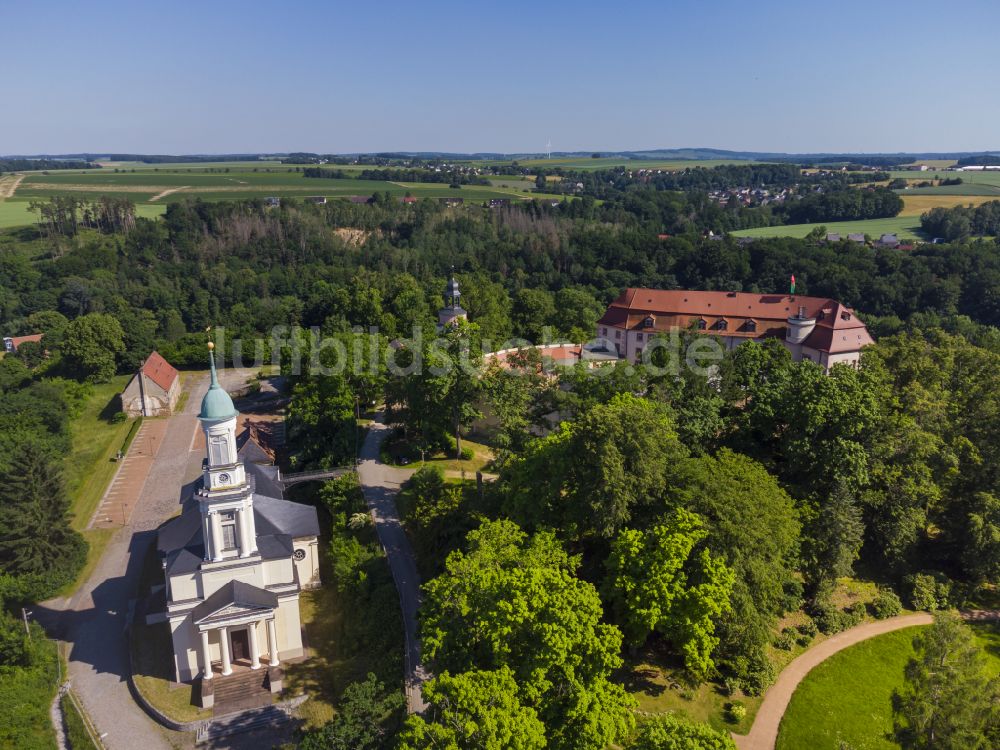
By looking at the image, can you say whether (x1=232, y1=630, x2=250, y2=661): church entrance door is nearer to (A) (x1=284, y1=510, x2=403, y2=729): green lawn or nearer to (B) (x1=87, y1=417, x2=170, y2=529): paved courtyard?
(A) (x1=284, y1=510, x2=403, y2=729): green lawn

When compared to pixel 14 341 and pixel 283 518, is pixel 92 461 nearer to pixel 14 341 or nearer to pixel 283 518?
pixel 283 518

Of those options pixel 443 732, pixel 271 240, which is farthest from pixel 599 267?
pixel 443 732

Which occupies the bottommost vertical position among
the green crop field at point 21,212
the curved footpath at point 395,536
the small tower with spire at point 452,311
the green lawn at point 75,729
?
the green lawn at point 75,729

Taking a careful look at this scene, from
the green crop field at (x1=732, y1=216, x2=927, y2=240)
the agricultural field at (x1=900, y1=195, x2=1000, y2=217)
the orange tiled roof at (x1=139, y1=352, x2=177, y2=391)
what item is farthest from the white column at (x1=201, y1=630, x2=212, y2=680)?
the agricultural field at (x1=900, y1=195, x2=1000, y2=217)

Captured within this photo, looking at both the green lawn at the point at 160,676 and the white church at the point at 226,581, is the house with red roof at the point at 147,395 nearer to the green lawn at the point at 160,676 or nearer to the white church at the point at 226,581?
the green lawn at the point at 160,676

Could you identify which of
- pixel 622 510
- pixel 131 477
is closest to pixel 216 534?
pixel 622 510

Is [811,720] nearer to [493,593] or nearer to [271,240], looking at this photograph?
[493,593]

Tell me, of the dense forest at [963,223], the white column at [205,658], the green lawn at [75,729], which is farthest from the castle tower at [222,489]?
the dense forest at [963,223]
